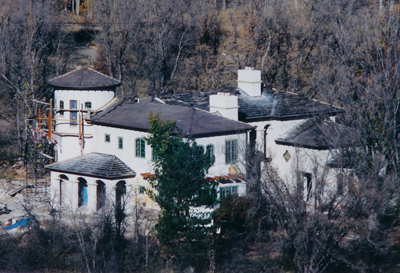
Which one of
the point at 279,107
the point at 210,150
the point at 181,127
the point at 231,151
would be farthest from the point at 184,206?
the point at 279,107

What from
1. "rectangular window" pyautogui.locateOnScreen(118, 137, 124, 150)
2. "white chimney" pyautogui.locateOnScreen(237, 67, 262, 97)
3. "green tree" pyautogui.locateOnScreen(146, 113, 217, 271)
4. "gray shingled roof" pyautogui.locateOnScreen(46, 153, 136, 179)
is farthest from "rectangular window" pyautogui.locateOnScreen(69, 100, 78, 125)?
"white chimney" pyautogui.locateOnScreen(237, 67, 262, 97)

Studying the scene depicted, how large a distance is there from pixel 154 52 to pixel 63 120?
23412mm

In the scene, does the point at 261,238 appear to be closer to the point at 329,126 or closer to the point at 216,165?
the point at 216,165

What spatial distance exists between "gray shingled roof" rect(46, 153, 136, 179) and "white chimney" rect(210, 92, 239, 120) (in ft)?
21.3

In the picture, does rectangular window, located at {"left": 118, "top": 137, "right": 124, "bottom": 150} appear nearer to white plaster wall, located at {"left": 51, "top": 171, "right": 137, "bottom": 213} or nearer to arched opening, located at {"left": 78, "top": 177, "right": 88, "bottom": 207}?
white plaster wall, located at {"left": 51, "top": 171, "right": 137, "bottom": 213}

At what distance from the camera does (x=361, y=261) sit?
29859 millimetres

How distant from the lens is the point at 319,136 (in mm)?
37406

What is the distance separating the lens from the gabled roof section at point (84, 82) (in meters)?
40.4

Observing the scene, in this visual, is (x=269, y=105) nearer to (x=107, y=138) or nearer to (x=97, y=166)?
(x=107, y=138)

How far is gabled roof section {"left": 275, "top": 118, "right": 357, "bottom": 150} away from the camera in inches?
1335

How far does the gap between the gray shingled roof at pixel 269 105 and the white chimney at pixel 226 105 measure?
37.6 inches

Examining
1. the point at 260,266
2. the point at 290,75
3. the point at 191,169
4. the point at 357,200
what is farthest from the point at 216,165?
the point at 290,75

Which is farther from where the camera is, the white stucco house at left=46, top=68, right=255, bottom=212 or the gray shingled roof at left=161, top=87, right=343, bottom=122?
the gray shingled roof at left=161, top=87, right=343, bottom=122

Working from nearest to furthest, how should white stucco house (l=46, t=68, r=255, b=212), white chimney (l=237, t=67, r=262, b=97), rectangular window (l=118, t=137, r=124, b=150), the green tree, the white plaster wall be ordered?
the green tree → white stucco house (l=46, t=68, r=255, b=212) → the white plaster wall → rectangular window (l=118, t=137, r=124, b=150) → white chimney (l=237, t=67, r=262, b=97)
